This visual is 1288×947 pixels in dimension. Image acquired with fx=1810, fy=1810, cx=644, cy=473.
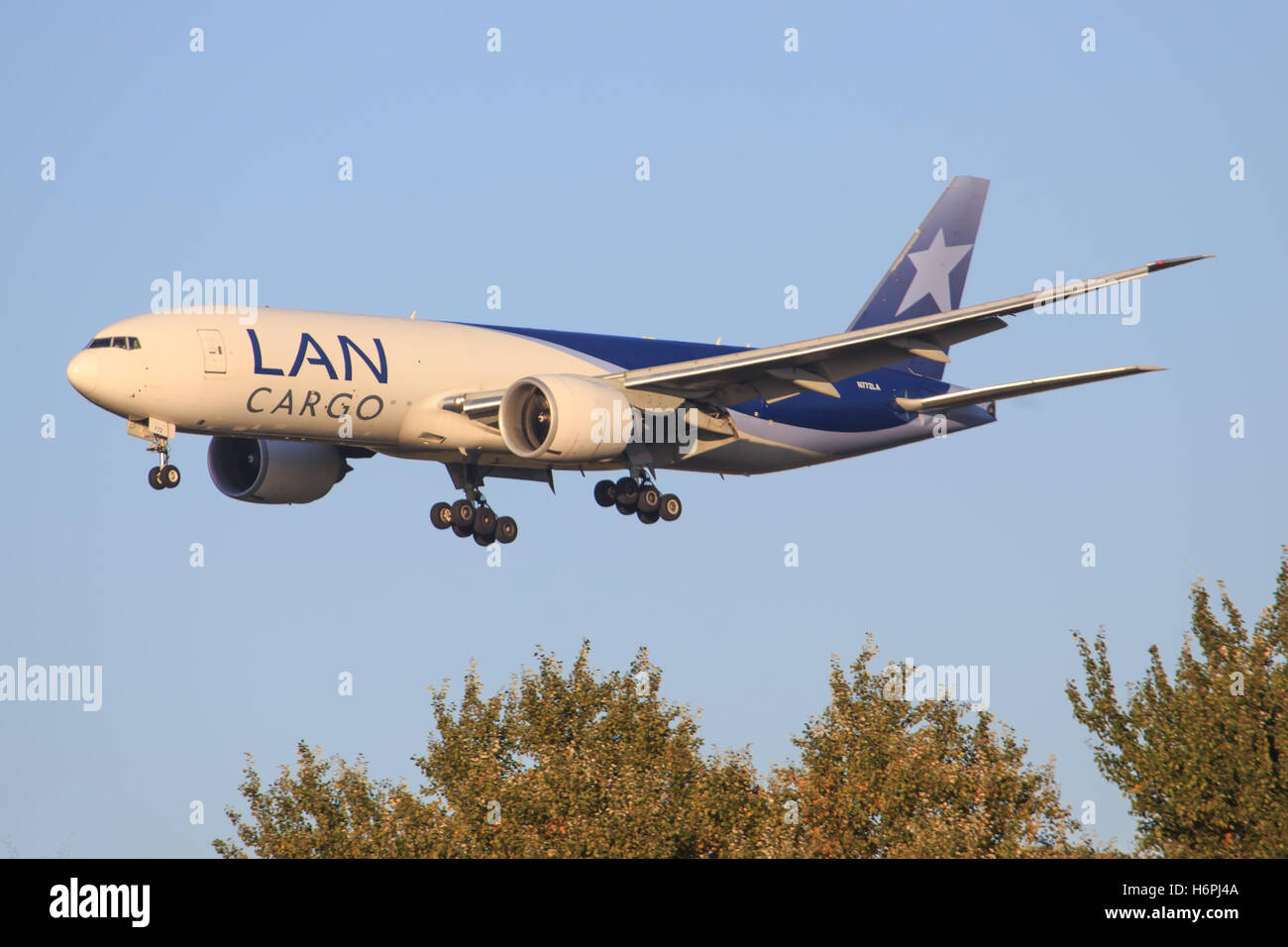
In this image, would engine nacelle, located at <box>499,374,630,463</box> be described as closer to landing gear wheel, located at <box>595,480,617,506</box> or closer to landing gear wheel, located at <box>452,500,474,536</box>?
landing gear wheel, located at <box>595,480,617,506</box>

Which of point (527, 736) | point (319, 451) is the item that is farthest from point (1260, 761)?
point (319, 451)

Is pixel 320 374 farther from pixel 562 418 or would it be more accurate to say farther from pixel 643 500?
pixel 643 500

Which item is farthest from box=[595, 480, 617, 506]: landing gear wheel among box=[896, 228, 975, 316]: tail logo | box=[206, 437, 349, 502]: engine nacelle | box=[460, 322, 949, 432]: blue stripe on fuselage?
box=[896, 228, 975, 316]: tail logo

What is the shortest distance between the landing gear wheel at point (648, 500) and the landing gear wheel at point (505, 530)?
3.46m

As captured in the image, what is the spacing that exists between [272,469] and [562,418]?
992 centimetres

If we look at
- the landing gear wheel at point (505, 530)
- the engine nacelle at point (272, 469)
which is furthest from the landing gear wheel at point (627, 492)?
the engine nacelle at point (272, 469)

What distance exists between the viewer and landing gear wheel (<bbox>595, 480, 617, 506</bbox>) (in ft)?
153

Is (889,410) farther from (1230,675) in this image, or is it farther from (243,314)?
(243,314)

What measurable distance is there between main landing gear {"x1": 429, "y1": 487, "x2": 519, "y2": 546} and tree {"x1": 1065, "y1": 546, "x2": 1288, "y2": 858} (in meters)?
15.0

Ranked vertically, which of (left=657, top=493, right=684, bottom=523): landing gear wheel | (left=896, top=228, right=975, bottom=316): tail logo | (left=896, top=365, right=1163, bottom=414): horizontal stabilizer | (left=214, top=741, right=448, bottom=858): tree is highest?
(left=896, top=228, right=975, bottom=316): tail logo

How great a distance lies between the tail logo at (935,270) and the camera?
179ft

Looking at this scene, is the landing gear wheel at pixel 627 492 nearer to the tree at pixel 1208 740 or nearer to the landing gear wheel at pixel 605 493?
the landing gear wheel at pixel 605 493
